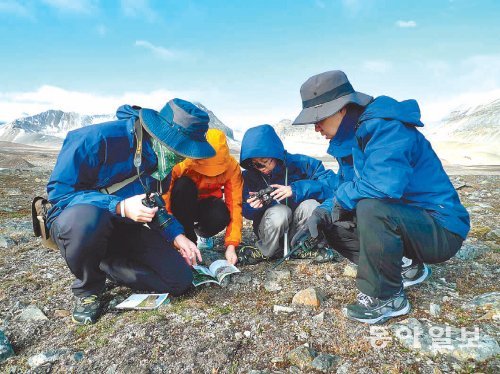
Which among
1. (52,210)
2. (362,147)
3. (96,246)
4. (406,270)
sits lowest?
(406,270)

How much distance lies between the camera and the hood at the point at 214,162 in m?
4.36

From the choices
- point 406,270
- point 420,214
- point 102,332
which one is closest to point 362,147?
point 420,214

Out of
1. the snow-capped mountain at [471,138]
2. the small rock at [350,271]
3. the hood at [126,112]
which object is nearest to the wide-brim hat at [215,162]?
the hood at [126,112]

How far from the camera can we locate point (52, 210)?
124 inches

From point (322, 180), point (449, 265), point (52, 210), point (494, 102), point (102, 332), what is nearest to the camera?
point (102, 332)

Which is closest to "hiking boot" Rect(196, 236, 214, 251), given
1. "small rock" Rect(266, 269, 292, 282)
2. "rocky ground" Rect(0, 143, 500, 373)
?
"rocky ground" Rect(0, 143, 500, 373)

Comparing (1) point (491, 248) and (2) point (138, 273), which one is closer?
(2) point (138, 273)

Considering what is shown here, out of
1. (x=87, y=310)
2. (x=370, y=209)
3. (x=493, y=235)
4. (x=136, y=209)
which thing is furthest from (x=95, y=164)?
(x=493, y=235)

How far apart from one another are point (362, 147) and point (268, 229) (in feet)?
5.79

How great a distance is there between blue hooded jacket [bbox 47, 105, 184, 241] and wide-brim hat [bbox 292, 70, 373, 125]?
1.52m

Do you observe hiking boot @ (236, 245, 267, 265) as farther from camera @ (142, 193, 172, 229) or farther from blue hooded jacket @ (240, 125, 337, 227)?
camera @ (142, 193, 172, 229)

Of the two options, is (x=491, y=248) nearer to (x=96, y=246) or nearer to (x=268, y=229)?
(x=268, y=229)

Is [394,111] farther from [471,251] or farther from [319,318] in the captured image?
[471,251]

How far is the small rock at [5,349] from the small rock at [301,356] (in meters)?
1.99
